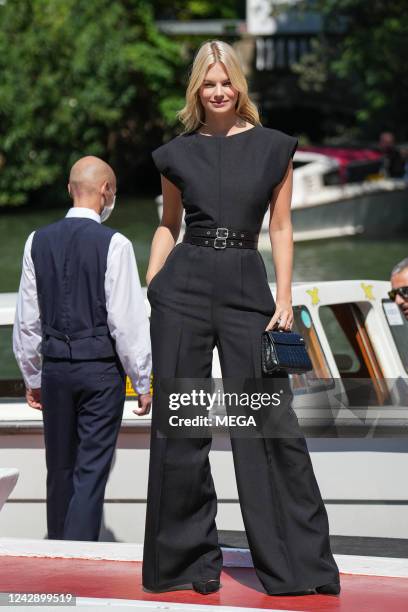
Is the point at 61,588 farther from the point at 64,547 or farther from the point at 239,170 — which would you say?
the point at 239,170

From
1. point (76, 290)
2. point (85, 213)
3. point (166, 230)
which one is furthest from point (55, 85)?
point (166, 230)

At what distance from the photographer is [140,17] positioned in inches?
1710

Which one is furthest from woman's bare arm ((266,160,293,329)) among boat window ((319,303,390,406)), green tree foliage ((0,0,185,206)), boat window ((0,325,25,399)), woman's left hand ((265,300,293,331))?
green tree foliage ((0,0,185,206))

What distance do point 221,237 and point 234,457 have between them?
0.70 meters

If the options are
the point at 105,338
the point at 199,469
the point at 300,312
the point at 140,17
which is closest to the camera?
the point at 199,469

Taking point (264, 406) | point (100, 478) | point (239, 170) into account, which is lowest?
point (100, 478)

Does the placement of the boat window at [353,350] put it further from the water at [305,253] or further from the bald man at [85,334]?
the water at [305,253]

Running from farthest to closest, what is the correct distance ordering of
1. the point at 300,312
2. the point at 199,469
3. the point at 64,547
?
the point at 300,312, the point at 64,547, the point at 199,469

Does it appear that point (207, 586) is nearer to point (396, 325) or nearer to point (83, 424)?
point (83, 424)

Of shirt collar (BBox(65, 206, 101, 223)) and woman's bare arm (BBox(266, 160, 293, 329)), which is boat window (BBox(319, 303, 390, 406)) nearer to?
shirt collar (BBox(65, 206, 101, 223))

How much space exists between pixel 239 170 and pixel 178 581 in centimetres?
134

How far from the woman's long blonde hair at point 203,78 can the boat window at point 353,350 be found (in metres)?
2.84

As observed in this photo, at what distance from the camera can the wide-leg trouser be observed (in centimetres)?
418

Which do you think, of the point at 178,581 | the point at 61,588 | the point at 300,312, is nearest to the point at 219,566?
the point at 178,581
